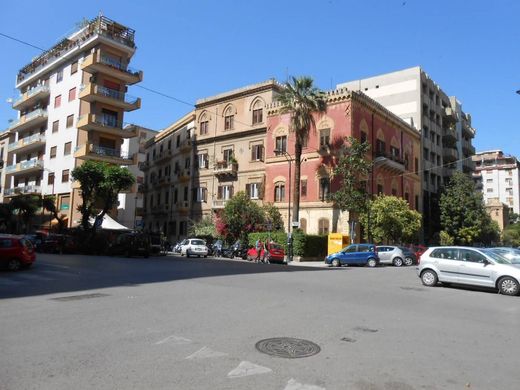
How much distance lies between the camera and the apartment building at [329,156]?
38.2 metres

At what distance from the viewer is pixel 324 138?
130ft

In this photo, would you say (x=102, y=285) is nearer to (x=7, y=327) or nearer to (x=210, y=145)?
(x=7, y=327)

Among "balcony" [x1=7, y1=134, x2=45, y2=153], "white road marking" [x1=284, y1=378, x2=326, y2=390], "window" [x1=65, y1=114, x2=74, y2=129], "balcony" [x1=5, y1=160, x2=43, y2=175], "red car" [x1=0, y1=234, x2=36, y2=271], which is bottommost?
"white road marking" [x1=284, y1=378, x2=326, y2=390]

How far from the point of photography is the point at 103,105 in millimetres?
46062

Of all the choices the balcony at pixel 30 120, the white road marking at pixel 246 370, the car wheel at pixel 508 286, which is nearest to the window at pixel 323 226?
the car wheel at pixel 508 286

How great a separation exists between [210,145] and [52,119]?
18.4 metres

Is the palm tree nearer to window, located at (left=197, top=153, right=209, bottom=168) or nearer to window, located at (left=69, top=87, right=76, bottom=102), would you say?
window, located at (left=197, top=153, right=209, bottom=168)

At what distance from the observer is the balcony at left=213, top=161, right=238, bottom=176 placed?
45094 millimetres

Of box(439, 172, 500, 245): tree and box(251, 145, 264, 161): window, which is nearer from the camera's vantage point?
box(251, 145, 264, 161): window

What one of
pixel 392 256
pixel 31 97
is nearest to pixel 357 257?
pixel 392 256

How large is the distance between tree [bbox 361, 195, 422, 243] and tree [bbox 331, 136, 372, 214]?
136cm

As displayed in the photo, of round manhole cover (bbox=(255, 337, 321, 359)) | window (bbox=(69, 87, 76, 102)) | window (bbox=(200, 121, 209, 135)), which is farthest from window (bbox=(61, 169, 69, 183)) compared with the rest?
round manhole cover (bbox=(255, 337, 321, 359))

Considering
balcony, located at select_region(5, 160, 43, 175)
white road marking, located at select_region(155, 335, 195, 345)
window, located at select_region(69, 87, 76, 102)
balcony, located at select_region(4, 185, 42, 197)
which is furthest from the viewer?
balcony, located at select_region(4, 185, 42, 197)

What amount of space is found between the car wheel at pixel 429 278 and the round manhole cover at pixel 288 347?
10.8 meters
